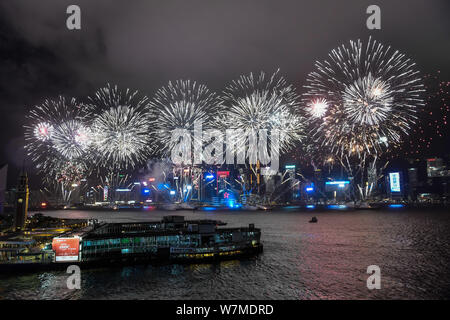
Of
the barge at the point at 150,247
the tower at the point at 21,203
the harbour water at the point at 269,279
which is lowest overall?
the harbour water at the point at 269,279

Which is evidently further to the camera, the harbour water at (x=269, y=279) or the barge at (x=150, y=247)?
the barge at (x=150, y=247)

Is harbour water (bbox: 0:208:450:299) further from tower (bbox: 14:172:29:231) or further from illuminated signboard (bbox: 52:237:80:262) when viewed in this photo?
tower (bbox: 14:172:29:231)

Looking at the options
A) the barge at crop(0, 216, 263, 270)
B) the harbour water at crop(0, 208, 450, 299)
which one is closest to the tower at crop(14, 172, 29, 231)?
the barge at crop(0, 216, 263, 270)

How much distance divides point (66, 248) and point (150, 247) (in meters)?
14.2

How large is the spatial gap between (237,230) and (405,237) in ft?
185

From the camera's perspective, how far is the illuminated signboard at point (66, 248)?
175 feet

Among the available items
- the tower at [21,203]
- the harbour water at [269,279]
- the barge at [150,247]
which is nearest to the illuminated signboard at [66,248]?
the barge at [150,247]

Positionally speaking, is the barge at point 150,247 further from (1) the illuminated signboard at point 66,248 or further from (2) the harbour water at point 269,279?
(2) the harbour water at point 269,279

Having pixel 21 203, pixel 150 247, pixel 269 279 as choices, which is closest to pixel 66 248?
pixel 150 247

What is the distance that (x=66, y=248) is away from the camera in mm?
53594

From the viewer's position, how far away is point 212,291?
137 ft
